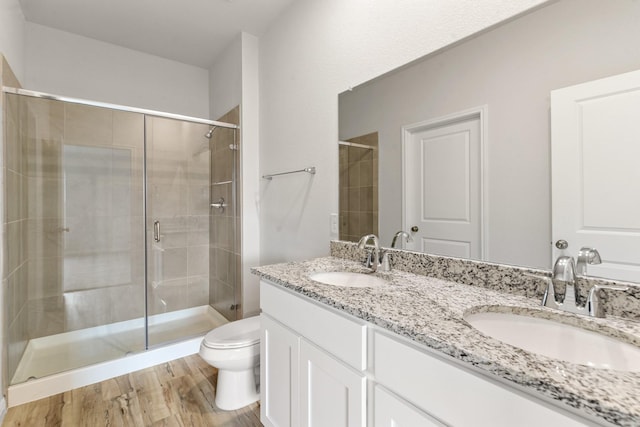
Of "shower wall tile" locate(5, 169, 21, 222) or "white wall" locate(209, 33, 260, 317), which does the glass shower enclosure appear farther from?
"white wall" locate(209, 33, 260, 317)

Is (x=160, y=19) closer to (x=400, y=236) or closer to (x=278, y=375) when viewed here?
(x=400, y=236)

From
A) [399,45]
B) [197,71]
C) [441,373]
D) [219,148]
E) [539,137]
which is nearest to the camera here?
[441,373]

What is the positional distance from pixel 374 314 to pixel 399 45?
124 centimetres

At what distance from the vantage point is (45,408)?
1695mm

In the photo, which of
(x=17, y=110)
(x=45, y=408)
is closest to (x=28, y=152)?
(x=17, y=110)

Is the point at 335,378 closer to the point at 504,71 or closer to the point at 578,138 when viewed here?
the point at 578,138

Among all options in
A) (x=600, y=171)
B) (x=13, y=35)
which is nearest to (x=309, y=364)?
(x=600, y=171)

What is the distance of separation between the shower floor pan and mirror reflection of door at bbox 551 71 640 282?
2.51 metres

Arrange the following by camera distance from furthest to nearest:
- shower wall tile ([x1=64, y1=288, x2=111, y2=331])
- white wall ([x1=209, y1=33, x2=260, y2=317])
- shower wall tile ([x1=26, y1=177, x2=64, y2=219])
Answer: white wall ([x1=209, y1=33, x2=260, y2=317]) → shower wall tile ([x1=64, y1=288, x2=111, y2=331]) → shower wall tile ([x1=26, y1=177, x2=64, y2=219])

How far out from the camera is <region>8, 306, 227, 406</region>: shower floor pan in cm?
182

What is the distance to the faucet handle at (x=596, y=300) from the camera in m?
0.80

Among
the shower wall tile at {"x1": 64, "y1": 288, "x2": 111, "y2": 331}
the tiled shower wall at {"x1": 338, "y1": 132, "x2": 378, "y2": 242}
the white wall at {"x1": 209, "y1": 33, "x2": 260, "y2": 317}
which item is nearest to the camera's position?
the tiled shower wall at {"x1": 338, "y1": 132, "x2": 378, "y2": 242}

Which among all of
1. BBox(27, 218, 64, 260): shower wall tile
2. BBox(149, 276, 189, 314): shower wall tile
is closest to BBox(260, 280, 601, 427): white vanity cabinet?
BBox(149, 276, 189, 314): shower wall tile

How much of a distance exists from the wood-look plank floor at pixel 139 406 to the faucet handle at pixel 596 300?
1579mm
